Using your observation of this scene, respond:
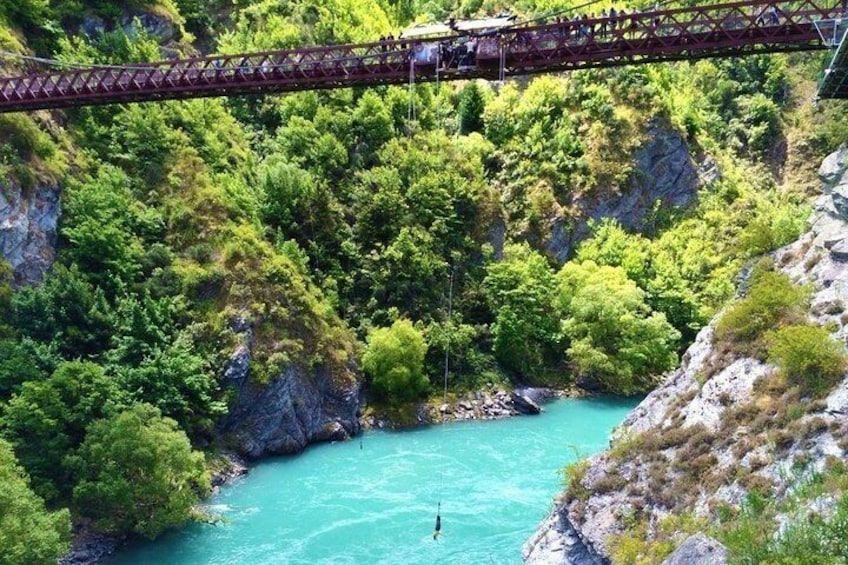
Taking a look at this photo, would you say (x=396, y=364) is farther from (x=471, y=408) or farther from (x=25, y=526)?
(x=25, y=526)

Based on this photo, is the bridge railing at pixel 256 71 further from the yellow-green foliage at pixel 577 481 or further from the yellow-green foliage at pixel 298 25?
the yellow-green foliage at pixel 298 25

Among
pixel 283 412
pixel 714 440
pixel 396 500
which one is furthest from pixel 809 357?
pixel 283 412

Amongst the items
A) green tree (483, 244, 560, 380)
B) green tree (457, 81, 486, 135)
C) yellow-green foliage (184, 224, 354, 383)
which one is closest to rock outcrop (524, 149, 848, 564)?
yellow-green foliage (184, 224, 354, 383)

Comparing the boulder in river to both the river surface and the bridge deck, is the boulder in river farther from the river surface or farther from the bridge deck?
the bridge deck

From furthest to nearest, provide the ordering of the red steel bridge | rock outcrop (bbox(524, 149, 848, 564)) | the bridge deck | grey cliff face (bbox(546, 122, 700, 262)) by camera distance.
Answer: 1. grey cliff face (bbox(546, 122, 700, 262))
2. the red steel bridge
3. the bridge deck
4. rock outcrop (bbox(524, 149, 848, 564))

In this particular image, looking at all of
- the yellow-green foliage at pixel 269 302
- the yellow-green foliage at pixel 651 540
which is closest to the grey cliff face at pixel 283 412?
the yellow-green foliage at pixel 269 302

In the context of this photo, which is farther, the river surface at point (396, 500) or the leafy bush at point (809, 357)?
the river surface at point (396, 500)
